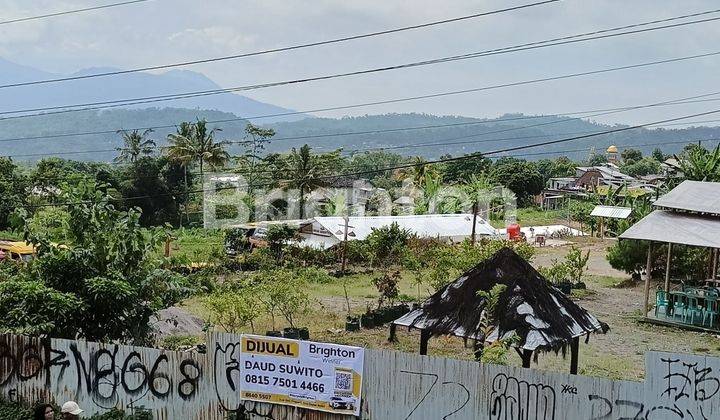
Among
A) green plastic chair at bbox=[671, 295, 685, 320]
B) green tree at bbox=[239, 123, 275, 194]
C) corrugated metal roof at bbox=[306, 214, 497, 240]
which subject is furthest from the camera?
green tree at bbox=[239, 123, 275, 194]

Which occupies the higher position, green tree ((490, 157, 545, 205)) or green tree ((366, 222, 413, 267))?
green tree ((490, 157, 545, 205))

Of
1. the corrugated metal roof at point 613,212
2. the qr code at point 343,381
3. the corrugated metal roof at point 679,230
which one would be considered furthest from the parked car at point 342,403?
the corrugated metal roof at point 613,212

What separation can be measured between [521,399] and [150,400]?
202 inches

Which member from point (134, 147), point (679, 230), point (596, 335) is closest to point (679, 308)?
point (679, 230)

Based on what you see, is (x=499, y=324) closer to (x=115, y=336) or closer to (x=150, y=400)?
(x=150, y=400)

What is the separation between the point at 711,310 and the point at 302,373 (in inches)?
510

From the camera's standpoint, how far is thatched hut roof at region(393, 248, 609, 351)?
1052 centimetres

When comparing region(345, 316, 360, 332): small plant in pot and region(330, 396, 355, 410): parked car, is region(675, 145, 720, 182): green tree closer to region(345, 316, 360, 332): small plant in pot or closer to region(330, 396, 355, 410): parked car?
region(345, 316, 360, 332): small plant in pot

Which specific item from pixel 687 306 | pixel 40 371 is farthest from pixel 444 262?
pixel 40 371

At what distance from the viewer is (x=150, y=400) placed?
32.3 ft

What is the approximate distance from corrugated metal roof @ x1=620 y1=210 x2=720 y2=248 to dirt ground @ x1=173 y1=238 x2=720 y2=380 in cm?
236

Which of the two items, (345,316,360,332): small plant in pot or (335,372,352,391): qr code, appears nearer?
(335,372,352,391): qr code

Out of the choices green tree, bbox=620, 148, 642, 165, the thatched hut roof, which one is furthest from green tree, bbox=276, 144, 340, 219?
green tree, bbox=620, 148, 642, 165

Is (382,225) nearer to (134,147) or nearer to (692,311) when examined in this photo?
(692,311)
